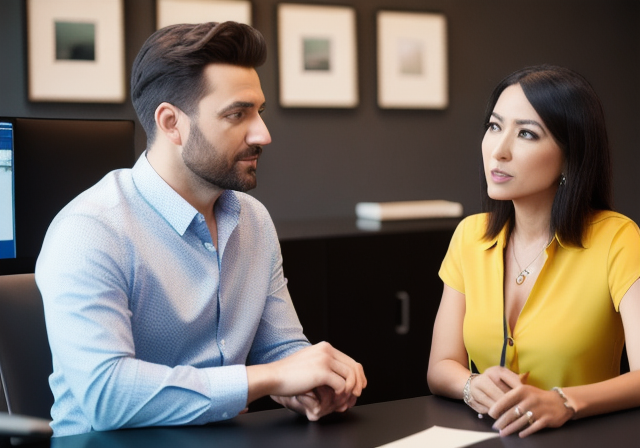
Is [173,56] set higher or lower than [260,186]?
higher

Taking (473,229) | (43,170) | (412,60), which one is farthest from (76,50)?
(473,229)

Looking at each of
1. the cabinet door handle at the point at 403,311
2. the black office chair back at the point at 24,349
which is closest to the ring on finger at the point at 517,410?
the black office chair back at the point at 24,349

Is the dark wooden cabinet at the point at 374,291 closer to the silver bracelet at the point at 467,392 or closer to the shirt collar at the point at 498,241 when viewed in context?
the shirt collar at the point at 498,241

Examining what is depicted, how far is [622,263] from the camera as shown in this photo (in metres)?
1.76

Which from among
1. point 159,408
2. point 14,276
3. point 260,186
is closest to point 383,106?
point 260,186

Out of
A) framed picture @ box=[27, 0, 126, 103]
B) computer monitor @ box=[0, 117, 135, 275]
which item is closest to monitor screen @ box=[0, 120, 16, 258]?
computer monitor @ box=[0, 117, 135, 275]

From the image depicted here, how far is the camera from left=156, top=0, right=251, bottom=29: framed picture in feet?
10.5

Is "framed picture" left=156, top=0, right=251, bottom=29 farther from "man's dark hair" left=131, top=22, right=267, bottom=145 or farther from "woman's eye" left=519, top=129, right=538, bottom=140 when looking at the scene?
"woman's eye" left=519, top=129, right=538, bottom=140

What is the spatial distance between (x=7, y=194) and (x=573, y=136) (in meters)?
1.46

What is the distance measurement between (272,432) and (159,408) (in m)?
0.20

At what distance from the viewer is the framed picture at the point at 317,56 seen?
11.1 ft

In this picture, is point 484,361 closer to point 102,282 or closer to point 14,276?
point 102,282

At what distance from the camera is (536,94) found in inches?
72.6

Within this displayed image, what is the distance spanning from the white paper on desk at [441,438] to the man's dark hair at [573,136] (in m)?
0.69
